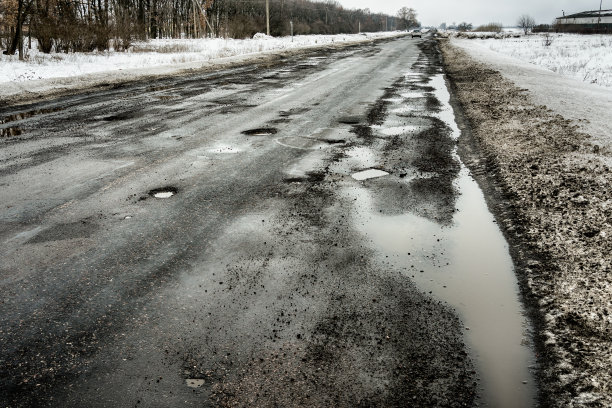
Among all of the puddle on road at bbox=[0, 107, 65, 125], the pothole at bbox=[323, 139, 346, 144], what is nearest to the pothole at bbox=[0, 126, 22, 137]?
the puddle on road at bbox=[0, 107, 65, 125]

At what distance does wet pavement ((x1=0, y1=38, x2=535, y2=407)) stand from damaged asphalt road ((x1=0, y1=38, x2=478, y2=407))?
0.05 feet

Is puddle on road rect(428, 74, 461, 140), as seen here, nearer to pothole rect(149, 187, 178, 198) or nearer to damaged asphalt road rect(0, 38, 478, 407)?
damaged asphalt road rect(0, 38, 478, 407)

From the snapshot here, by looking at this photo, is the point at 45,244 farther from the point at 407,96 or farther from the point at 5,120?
the point at 407,96

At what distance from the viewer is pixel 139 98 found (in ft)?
38.4

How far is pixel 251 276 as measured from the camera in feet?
11.5

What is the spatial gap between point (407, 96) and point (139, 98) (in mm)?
7240

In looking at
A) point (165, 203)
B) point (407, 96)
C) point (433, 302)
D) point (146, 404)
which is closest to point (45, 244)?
point (165, 203)

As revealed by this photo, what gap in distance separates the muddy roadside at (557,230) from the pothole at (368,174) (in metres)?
1.32

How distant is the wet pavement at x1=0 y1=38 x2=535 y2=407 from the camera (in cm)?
243

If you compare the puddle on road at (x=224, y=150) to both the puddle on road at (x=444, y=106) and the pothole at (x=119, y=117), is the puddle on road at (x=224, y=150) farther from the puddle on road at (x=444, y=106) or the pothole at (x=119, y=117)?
the puddle on road at (x=444, y=106)

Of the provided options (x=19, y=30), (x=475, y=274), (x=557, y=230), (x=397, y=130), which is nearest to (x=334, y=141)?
(x=397, y=130)

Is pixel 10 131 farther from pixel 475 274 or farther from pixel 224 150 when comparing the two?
pixel 475 274

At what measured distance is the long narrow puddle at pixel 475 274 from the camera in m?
2.56

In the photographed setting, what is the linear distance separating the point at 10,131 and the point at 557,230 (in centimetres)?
865
